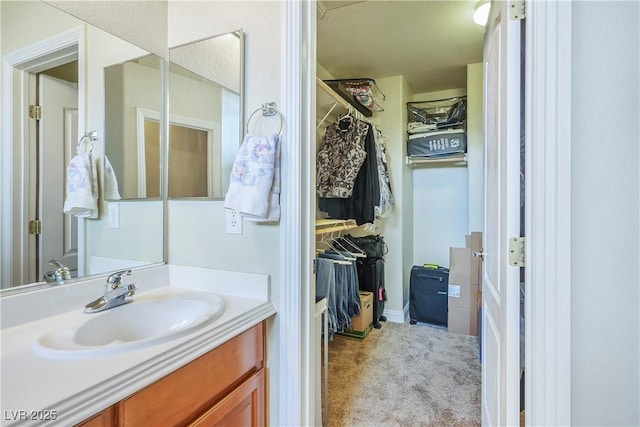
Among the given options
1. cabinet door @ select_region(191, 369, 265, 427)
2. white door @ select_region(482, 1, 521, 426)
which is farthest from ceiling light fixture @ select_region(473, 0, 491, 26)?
cabinet door @ select_region(191, 369, 265, 427)

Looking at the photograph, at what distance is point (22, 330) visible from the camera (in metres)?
0.84

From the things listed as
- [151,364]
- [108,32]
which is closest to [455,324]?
[151,364]

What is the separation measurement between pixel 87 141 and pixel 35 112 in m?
0.16

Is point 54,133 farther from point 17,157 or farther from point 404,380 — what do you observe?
point 404,380

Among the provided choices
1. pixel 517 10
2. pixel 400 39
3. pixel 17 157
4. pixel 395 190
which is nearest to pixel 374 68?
pixel 400 39

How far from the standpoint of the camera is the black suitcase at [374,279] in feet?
9.20

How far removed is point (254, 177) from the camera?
1.04 m

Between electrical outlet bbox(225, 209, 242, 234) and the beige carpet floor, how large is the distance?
3.93ft

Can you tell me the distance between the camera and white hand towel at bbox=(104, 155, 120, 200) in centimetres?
120

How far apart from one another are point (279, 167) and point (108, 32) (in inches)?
34.1

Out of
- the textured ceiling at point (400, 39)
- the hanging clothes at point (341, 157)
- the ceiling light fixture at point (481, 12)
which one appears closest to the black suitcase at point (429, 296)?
the hanging clothes at point (341, 157)

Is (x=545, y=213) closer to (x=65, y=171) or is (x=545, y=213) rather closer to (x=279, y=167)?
(x=279, y=167)

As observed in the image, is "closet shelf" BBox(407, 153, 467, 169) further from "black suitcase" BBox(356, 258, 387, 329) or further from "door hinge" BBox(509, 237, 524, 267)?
"door hinge" BBox(509, 237, 524, 267)

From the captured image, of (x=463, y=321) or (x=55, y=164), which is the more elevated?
(x=55, y=164)
